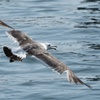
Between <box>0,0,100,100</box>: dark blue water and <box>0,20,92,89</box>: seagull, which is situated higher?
<box>0,20,92,89</box>: seagull

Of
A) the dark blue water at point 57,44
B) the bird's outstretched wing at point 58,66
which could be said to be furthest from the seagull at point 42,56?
the dark blue water at point 57,44

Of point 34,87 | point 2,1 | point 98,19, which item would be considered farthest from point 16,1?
point 34,87

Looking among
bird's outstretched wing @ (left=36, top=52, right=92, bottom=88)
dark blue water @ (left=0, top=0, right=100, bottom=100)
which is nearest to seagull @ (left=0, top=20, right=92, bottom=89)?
bird's outstretched wing @ (left=36, top=52, right=92, bottom=88)

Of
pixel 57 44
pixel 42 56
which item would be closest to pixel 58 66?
pixel 42 56

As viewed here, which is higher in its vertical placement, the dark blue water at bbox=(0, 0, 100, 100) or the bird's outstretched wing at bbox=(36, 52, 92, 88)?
the bird's outstretched wing at bbox=(36, 52, 92, 88)

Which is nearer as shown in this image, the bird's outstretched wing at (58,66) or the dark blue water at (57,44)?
the bird's outstretched wing at (58,66)

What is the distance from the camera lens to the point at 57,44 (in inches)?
504

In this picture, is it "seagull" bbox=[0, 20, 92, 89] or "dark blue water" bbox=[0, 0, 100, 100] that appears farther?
"dark blue water" bbox=[0, 0, 100, 100]

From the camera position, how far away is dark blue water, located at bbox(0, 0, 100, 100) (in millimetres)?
10438

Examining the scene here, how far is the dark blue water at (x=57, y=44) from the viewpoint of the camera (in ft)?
34.2

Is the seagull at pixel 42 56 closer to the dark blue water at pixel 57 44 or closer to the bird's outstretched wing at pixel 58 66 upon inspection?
the bird's outstretched wing at pixel 58 66

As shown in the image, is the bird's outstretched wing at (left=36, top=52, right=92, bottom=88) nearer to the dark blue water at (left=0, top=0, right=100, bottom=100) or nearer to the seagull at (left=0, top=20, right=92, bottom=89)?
the seagull at (left=0, top=20, right=92, bottom=89)

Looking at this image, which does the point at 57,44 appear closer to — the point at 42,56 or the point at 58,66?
the point at 42,56

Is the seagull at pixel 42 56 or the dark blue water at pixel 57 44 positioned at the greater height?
the seagull at pixel 42 56
